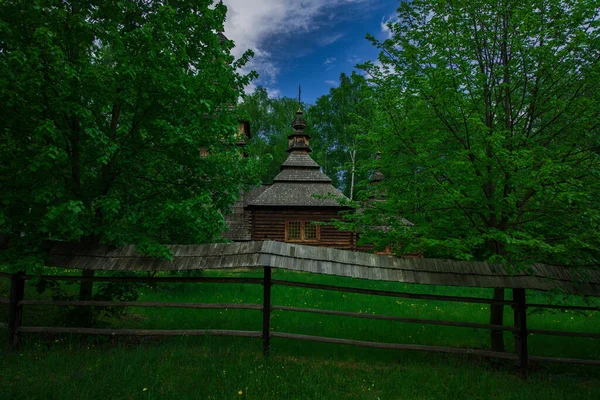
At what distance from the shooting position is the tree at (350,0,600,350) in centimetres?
528

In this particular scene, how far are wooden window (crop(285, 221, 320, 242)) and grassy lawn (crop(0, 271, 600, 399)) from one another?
11.4 meters

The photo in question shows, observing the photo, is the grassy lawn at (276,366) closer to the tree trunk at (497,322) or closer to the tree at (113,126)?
the tree trunk at (497,322)

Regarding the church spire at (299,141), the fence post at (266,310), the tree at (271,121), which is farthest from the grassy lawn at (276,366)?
the tree at (271,121)

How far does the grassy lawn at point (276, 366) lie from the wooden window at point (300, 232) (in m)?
11.4

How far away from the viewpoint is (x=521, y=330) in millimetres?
5875

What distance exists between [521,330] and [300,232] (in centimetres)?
1444

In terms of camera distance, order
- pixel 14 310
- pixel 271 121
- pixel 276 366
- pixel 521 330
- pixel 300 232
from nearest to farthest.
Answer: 1. pixel 276 366
2. pixel 521 330
3. pixel 14 310
4. pixel 300 232
5. pixel 271 121

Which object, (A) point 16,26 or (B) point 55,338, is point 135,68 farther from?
(B) point 55,338

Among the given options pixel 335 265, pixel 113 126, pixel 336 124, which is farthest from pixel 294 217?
pixel 336 124

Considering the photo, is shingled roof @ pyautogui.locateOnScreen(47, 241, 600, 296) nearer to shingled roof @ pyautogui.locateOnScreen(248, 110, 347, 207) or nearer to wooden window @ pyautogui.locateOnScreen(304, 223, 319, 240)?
shingled roof @ pyautogui.locateOnScreen(248, 110, 347, 207)

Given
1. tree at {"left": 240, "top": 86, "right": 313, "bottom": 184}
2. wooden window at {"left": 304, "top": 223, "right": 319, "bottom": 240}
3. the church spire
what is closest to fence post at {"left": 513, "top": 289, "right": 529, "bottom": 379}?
wooden window at {"left": 304, "top": 223, "right": 319, "bottom": 240}

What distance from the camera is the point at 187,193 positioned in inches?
257

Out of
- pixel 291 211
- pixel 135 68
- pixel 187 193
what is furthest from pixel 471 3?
pixel 291 211

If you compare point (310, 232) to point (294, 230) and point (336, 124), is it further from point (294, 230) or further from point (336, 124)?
point (336, 124)
